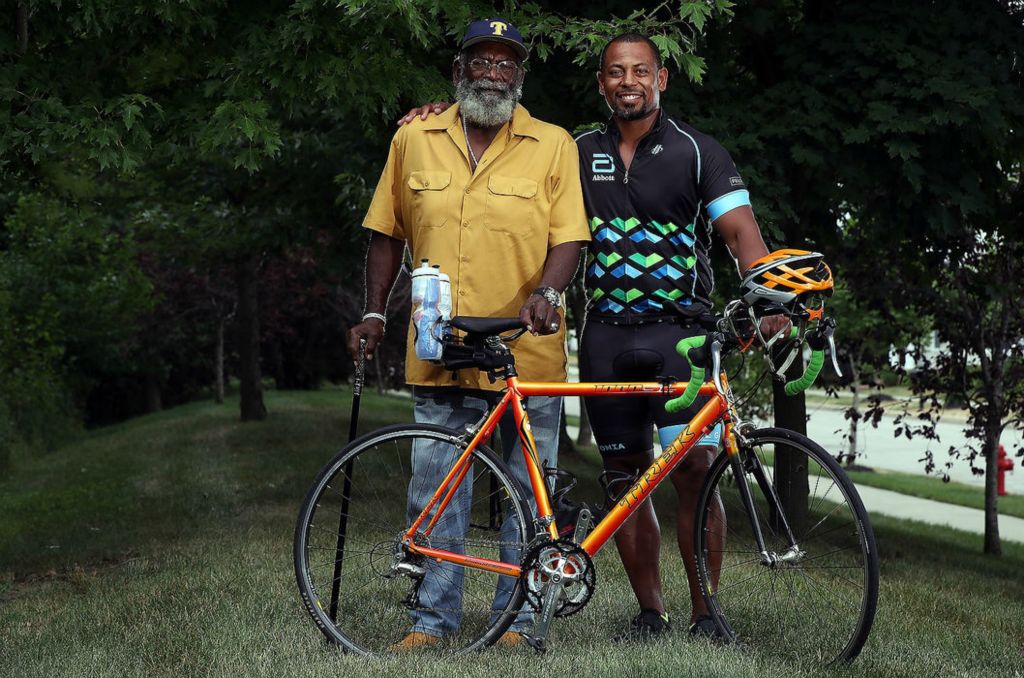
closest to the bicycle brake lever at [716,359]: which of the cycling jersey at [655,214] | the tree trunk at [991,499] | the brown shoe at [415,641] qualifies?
the cycling jersey at [655,214]

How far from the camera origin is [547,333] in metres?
4.16

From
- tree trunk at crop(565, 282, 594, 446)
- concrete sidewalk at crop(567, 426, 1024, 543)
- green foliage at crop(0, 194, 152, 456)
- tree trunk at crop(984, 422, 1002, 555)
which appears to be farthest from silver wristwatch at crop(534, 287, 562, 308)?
green foliage at crop(0, 194, 152, 456)

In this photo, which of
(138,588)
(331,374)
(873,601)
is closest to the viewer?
(873,601)

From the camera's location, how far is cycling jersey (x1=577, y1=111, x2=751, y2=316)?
14.2 feet

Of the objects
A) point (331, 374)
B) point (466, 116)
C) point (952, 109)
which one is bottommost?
point (331, 374)

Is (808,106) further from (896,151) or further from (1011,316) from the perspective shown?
(1011,316)

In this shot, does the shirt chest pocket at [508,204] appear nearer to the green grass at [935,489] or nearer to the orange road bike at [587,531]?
the orange road bike at [587,531]

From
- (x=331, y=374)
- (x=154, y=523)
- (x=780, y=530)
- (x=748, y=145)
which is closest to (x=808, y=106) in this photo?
(x=748, y=145)

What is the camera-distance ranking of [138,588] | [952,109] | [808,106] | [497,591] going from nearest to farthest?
[497,591] → [138,588] → [952,109] → [808,106]

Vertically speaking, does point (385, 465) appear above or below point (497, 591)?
above

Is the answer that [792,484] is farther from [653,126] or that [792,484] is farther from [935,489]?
[935,489]

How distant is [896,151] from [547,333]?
4.24m

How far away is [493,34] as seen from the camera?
4.23 m

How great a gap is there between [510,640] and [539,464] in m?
0.66
